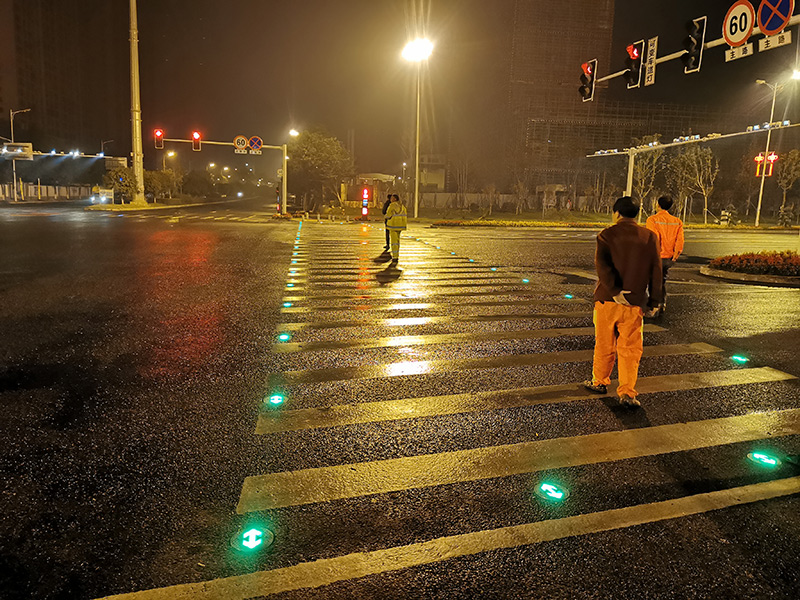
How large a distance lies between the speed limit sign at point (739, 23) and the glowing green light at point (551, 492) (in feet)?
42.1

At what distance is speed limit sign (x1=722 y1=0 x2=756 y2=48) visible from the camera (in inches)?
473

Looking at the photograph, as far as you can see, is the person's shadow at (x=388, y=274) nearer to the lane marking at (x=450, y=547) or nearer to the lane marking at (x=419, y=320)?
the lane marking at (x=419, y=320)

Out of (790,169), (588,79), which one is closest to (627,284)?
(588,79)

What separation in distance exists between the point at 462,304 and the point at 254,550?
6999 mm

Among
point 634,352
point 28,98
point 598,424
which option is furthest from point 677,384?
point 28,98

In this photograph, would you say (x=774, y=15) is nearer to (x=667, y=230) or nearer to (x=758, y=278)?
(x=758, y=278)

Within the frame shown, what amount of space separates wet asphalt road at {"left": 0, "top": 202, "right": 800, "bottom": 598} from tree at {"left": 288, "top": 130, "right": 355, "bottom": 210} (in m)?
45.1

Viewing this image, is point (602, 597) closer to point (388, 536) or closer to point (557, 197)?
point (388, 536)

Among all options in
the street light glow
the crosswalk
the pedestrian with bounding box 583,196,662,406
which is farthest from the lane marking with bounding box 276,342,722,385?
the street light glow

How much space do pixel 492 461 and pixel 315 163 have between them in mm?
51211

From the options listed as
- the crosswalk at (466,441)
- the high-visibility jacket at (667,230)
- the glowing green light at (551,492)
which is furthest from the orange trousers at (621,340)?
the high-visibility jacket at (667,230)

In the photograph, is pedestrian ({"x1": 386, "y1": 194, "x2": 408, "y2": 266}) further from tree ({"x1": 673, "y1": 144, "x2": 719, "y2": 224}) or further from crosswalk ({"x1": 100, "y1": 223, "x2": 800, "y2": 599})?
tree ({"x1": 673, "y1": 144, "x2": 719, "y2": 224})

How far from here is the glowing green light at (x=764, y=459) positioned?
3.97 meters

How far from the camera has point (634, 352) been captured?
4898 millimetres
